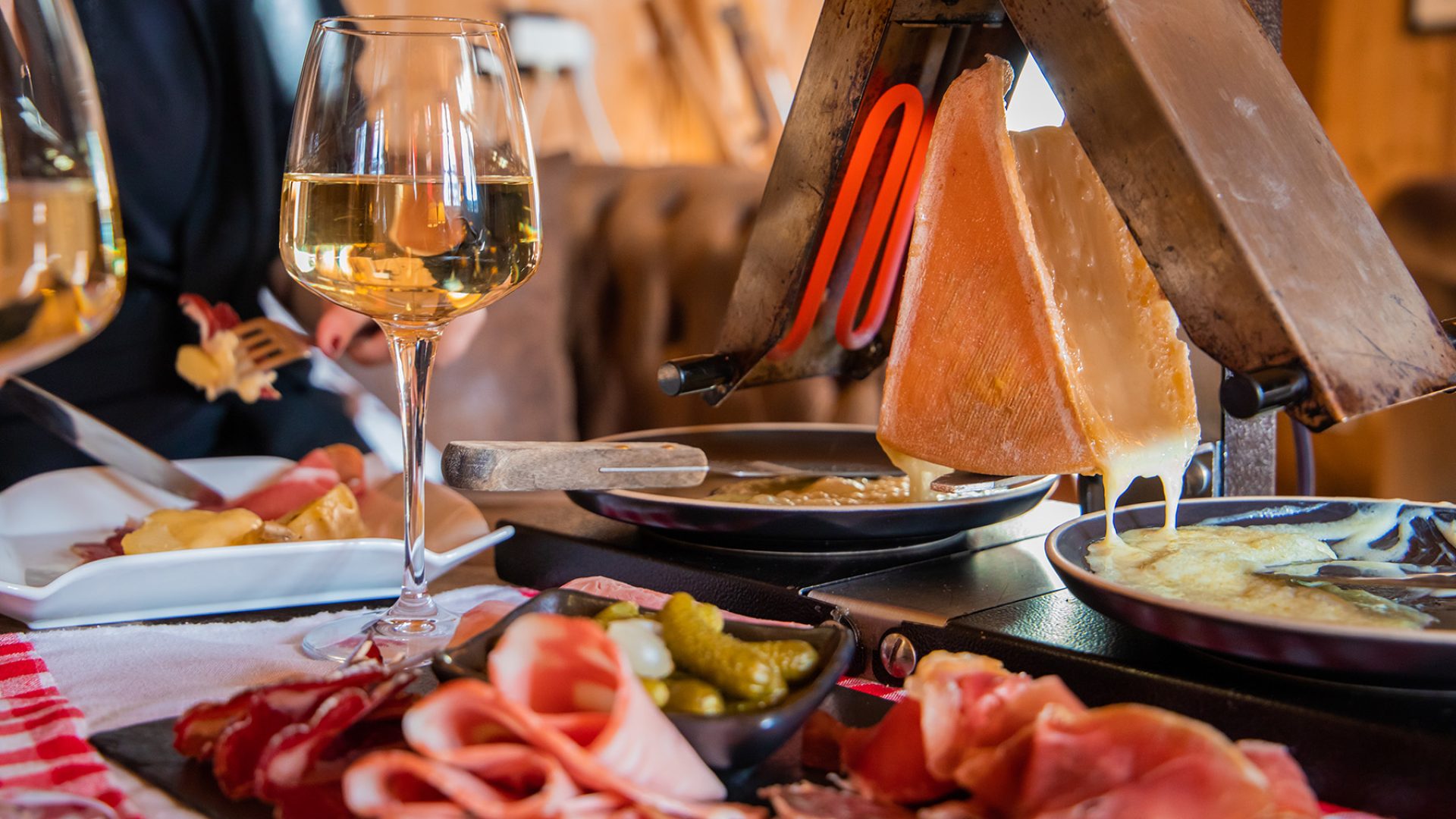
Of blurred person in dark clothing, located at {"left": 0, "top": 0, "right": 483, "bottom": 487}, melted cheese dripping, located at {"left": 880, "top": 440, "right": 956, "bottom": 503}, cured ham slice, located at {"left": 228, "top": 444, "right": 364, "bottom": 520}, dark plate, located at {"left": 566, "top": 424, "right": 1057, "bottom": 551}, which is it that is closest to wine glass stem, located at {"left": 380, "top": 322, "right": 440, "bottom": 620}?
dark plate, located at {"left": 566, "top": 424, "right": 1057, "bottom": 551}

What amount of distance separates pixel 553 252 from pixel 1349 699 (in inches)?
71.1

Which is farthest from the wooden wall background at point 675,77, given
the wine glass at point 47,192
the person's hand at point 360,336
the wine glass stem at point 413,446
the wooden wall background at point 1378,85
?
the wine glass at point 47,192

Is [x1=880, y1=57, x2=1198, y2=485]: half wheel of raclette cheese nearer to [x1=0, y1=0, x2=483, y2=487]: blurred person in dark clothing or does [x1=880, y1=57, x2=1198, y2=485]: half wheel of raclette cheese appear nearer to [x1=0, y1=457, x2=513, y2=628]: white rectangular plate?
[x1=0, y1=457, x2=513, y2=628]: white rectangular plate

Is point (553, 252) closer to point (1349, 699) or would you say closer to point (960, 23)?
point (960, 23)

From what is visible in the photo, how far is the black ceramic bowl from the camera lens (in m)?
0.53

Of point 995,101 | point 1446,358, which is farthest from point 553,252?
point 1446,358

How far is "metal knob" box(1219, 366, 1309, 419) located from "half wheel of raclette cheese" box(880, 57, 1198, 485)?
13 centimetres

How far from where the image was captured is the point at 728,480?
1.14 meters

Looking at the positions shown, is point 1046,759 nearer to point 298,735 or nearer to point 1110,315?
point 298,735

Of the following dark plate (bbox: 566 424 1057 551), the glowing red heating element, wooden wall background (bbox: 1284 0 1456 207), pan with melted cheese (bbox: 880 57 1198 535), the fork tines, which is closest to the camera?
pan with melted cheese (bbox: 880 57 1198 535)

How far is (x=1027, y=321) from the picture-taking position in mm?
803

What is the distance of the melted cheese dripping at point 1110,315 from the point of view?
0.83 m

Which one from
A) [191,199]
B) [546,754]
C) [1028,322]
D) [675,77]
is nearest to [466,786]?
[546,754]

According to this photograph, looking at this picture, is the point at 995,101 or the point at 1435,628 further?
the point at 995,101
